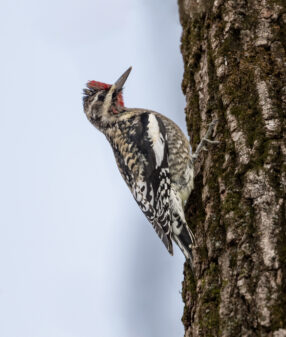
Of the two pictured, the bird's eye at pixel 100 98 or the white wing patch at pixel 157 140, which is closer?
the white wing patch at pixel 157 140

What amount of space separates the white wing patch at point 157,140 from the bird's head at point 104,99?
734 mm

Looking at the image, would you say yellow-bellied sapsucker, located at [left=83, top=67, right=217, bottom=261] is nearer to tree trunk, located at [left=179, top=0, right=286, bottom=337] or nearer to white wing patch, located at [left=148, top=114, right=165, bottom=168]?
white wing patch, located at [left=148, top=114, right=165, bottom=168]

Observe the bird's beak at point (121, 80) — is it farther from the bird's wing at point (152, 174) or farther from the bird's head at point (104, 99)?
the bird's wing at point (152, 174)

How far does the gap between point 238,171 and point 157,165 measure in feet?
4.57

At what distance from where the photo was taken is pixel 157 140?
163 inches

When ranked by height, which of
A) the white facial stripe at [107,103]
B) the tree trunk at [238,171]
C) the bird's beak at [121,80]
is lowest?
the tree trunk at [238,171]

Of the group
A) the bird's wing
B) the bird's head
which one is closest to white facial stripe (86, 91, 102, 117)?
the bird's head

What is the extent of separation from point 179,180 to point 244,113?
1.06m

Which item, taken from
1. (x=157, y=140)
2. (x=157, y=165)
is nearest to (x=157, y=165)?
(x=157, y=165)

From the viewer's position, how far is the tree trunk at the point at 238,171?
2260 millimetres

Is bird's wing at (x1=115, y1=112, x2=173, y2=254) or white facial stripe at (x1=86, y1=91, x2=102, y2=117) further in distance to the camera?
white facial stripe at (x1=86, y1=91, x2=102, y2=117)

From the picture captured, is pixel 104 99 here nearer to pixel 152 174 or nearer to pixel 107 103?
pixel 107 103

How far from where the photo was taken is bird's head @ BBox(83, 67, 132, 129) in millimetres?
4910

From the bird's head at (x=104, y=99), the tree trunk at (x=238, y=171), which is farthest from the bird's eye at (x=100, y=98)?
the tree trunk at (x=238, y=171)
